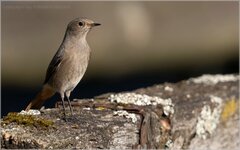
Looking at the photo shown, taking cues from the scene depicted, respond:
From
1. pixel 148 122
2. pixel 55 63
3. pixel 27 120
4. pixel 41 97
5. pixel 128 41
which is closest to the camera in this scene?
pixel 27 120

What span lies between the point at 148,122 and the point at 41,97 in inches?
67.6

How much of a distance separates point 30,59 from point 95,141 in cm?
1029

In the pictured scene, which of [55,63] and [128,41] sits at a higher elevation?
[128,41]

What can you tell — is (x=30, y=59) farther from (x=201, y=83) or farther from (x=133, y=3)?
(x=201, y=83)

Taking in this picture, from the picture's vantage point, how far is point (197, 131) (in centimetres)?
627

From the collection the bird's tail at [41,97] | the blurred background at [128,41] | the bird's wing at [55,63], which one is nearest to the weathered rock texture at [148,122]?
the bird's tail at [41,97]

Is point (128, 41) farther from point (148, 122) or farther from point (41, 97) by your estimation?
point (148, 122)

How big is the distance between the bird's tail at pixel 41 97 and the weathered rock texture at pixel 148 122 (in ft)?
2.30

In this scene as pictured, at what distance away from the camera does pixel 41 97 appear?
285 inches

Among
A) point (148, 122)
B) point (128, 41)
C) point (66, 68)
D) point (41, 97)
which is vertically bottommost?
point (148, 122)

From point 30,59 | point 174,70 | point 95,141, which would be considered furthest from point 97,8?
point 95,141

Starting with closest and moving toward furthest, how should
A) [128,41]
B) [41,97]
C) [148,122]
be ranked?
[148,122]
[41,97]
[128,41]

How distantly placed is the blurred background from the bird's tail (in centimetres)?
571


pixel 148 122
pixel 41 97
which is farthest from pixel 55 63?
pixel 148 122
